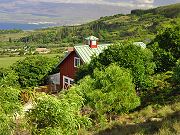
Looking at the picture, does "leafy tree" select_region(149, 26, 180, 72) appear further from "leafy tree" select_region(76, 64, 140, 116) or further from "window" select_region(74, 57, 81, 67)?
"leafy tree" select_region(76, 64, 140, 116)

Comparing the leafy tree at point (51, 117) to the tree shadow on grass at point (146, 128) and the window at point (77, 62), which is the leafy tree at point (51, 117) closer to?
the tree shadow on grass at point (146, 128)

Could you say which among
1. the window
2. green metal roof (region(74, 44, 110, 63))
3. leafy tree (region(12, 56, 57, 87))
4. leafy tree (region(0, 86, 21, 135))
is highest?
leafy tree (region(0, 86, 21, 135))

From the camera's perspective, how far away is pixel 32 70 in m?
45.0

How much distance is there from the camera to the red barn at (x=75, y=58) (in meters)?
40.2

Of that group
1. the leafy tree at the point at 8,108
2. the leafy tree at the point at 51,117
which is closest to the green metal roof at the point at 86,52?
the leafy tree at the point at 8,108

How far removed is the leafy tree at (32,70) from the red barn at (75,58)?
7.16ft

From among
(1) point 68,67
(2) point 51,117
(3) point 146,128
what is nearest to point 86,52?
(1) point 68,67

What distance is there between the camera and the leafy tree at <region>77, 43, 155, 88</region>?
2753 centimetres

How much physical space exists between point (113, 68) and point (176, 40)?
14.0 m

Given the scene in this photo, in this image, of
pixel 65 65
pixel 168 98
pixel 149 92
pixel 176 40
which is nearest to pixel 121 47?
pixel 149 92

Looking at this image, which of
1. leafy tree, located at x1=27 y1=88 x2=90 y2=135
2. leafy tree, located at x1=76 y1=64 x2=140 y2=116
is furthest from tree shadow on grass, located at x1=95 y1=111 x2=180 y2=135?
leafy tree, located at x1=27 y1=88 x2=90 y2=135

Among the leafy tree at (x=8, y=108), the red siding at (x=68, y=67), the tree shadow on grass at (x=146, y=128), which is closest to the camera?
the leafy tree at (x=8, y=108)

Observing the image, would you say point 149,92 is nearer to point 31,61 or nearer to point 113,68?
point 113,68

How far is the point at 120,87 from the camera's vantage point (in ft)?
72.5
